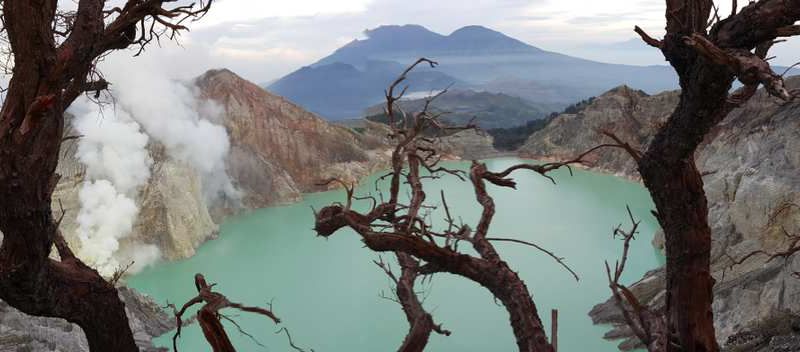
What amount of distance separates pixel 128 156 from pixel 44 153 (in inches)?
700

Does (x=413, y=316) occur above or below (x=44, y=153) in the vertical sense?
below

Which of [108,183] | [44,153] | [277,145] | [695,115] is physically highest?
[277,145]

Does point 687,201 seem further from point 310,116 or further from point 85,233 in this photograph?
point 310,116

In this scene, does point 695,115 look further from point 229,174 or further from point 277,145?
point 277,145

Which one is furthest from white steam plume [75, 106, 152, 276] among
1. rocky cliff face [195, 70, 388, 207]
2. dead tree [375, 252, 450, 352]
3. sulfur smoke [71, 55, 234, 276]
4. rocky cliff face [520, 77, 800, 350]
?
dead tree [375, 252, 450, 352]

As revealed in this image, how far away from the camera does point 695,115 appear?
2289 mm

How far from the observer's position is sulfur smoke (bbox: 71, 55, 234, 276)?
16062 millimetres

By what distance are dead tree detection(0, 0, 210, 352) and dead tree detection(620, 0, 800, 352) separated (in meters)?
1.95

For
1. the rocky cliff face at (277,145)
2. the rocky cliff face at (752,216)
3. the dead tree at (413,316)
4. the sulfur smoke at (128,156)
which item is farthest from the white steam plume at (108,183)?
A: the dead tree at (413,316)

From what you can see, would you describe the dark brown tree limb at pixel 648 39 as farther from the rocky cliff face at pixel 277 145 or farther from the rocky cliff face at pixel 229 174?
the rocky cliff face at pixel 277 145

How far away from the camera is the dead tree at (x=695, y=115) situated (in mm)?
1828

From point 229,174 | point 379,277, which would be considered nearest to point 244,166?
point 229,174

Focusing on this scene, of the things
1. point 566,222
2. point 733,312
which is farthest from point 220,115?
point 733,312

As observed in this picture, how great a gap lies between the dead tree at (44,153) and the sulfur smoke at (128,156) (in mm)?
11188
